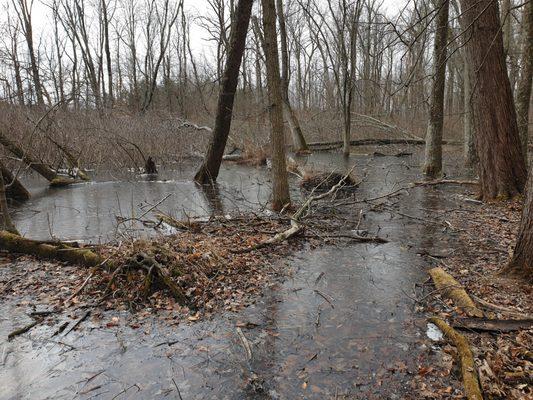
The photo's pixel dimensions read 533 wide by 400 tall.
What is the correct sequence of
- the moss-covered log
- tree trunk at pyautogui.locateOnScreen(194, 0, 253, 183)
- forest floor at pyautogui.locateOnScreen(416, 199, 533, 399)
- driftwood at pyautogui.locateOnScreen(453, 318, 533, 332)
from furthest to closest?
tree trunk at pyautogui.locateOnScreen(194, 0, 253, 183) → the moss-covered log → driftwood at pyautogui.locateOnScreen(453, 318, 533, 332) → forest floor at pyautogui.locateOnScreen(416, 199, 533, 399)

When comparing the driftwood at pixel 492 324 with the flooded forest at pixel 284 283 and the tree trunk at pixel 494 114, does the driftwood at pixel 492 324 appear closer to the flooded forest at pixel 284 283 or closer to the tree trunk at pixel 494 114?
the flooded forest at pixel 284 283

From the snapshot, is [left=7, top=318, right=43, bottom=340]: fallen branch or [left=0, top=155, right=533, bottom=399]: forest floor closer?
[left=0, top=155, right=533, bottom=399]: forest floor

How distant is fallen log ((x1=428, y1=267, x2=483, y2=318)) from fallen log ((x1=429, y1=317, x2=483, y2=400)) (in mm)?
386

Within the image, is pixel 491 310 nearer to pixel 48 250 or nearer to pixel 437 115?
pixel 48 250

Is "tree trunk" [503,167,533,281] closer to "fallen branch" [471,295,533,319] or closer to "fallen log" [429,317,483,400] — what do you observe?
"fallen branch" [471,295,533,319]

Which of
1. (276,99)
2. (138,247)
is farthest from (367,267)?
(276,99)

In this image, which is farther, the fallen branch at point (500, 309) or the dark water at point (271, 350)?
the fallen branch at point (500, 309)

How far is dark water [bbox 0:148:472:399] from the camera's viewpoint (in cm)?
357

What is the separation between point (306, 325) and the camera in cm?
457

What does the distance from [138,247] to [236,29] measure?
7409 mm

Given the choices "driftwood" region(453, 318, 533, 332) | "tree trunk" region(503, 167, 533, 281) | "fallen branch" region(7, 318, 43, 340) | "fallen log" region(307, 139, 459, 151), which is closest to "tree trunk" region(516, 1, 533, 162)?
"tree trunk" region(503, 167, 533, 281)

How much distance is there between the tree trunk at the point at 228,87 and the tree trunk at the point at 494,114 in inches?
200

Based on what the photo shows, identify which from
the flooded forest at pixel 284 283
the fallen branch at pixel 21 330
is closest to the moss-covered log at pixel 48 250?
the flooded forest at pixel 284 283

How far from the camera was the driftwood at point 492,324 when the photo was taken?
400cm
